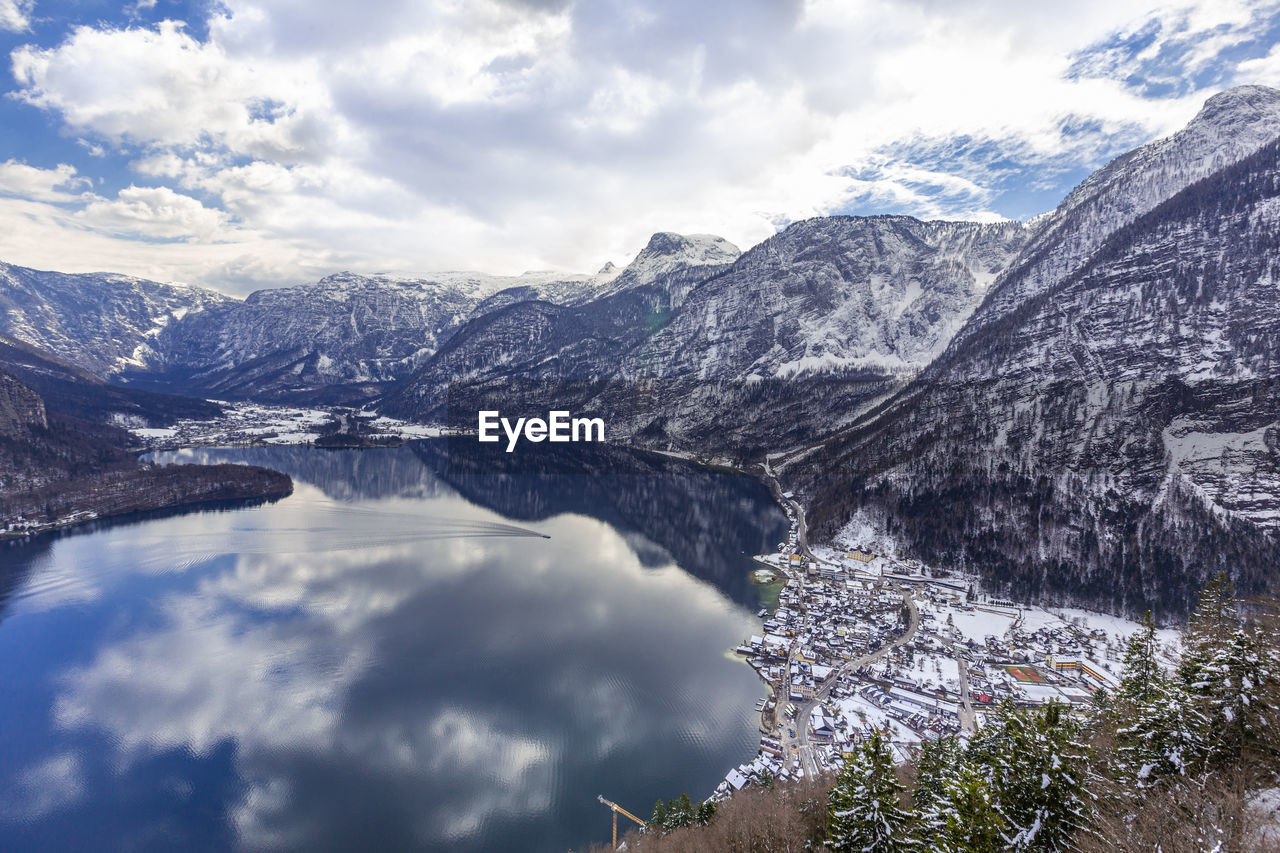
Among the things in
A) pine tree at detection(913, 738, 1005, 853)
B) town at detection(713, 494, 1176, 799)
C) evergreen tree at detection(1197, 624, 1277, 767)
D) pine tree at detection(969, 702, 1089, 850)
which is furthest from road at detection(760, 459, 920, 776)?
evergreen tree at detection(1197, 624, 1277, 767)

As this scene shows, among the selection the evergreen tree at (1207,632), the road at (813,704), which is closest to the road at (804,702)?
the road at (813,704)

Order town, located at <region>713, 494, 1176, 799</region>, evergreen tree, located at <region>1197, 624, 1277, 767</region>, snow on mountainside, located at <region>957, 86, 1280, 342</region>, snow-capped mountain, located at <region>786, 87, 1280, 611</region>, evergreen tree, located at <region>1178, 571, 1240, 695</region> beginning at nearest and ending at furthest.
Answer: evergreen tree, located at <region>1197, 624, 1277, 767</region>
evergreen tree, located at <region>1178, 571, 1240, 695</region>
town, located at <region>713, 494, 1176, 799</region>
snow-capped mountain, located at <region>786, 87, 1280, 611</region>
snow on mountainside, located at <region>957, 86, 1280, 342</region>

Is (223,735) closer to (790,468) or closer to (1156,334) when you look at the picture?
(790,468)

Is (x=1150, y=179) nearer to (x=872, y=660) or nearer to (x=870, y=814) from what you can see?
(x=872, y=660)

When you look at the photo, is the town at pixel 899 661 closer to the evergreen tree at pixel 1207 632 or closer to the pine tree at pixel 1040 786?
the evergreen tree at pixel 1207 632

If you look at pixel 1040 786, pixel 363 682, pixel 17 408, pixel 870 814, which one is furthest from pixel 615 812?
pixel 17 408

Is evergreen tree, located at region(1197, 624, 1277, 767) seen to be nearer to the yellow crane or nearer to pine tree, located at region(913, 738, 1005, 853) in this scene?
pine tree, located at region(913, 738, 1005, 853)
